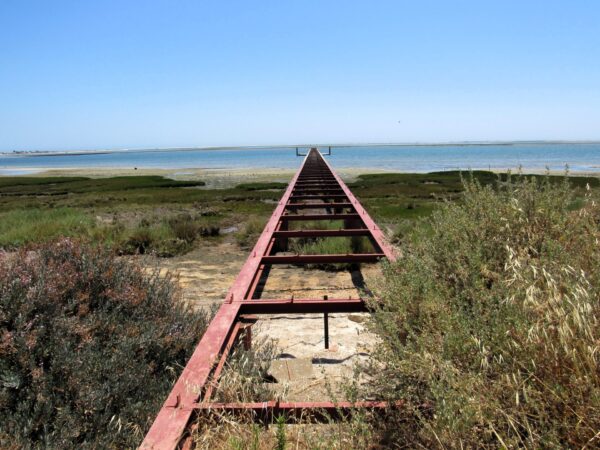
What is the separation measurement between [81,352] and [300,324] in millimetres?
2883

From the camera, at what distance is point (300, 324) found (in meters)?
5.53

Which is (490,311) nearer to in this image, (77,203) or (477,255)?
(477,255)

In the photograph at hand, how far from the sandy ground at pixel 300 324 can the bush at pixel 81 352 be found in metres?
0.83

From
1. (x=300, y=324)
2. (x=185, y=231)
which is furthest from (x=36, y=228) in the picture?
(x=300, y=324)

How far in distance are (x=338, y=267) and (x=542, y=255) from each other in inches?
225

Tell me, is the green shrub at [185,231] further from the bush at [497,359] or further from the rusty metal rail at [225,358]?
the bush at [497,359]

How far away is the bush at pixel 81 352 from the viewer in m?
2.57

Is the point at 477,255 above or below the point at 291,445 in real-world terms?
above

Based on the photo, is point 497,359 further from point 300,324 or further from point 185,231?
point 185,231

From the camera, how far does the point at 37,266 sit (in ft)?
12.4

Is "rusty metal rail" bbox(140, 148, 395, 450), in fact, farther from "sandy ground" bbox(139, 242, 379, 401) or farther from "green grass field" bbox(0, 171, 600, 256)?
"green grass field" bbox(0, 171, 600, 256)

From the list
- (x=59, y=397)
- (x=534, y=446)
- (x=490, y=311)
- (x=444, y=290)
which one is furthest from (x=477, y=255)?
(x=59, y=397)

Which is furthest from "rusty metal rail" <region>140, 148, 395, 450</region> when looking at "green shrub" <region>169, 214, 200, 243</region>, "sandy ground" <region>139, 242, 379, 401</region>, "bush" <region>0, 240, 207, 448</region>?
"green shrub" <region>169, 214, 200, 243</region>

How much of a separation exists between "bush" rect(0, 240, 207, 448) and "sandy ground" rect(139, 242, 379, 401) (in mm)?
825
